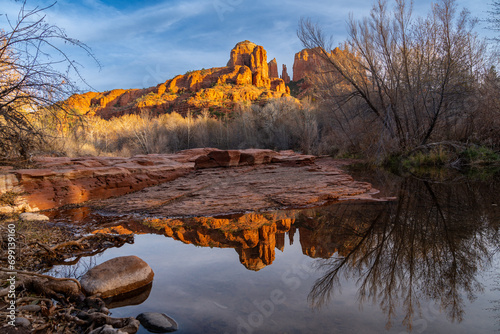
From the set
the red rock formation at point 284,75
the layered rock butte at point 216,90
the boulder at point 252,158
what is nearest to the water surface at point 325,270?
the boulder at point 252,158

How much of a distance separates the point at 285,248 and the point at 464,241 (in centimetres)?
222

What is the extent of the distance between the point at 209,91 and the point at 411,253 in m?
73.0

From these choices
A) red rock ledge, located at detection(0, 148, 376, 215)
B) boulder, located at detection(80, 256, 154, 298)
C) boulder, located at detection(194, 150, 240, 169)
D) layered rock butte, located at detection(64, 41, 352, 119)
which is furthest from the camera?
layered rock butte, located at detection(64, 41, 352, 119)

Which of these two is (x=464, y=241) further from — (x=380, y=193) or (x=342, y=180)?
(x=342, y=180)

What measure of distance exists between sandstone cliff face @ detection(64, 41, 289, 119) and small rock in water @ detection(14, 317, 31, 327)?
5986 cm

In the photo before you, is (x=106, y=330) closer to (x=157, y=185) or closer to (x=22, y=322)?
(x=22, y=322)

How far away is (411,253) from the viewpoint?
3355 mm

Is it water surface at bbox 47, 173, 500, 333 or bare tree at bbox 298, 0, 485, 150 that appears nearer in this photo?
water surface at bbox 47, 173, 500, 333

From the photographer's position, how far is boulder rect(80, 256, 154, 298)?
2.73 meters

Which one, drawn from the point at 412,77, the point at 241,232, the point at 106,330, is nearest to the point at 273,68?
the point at 412,77

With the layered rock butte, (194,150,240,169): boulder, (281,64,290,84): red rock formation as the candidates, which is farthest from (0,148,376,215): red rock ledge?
(281,64,290,84): red rock formation

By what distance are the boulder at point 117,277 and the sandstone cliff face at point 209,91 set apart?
193 ft

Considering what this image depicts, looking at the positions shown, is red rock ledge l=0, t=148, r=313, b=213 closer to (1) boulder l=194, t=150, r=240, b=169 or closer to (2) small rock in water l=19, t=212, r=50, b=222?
(1) boulder l=194, t=150, r=240, b=169

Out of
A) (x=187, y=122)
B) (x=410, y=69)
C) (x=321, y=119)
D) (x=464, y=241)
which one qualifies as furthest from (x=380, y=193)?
(x=187, y=122)
